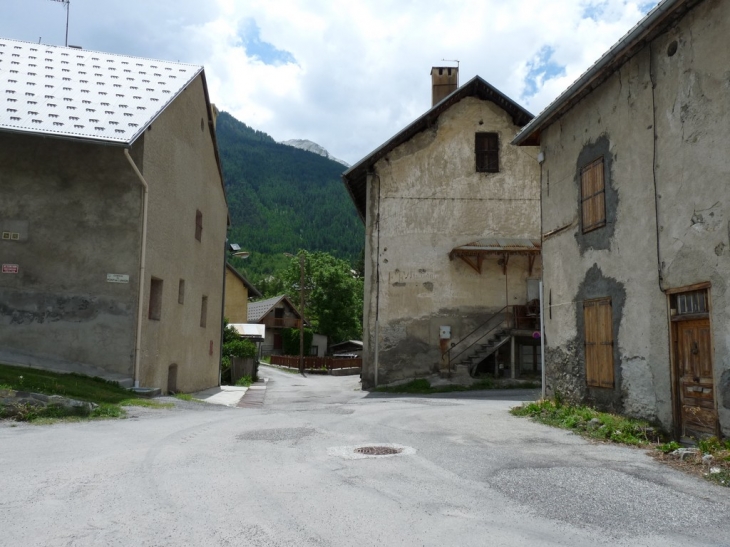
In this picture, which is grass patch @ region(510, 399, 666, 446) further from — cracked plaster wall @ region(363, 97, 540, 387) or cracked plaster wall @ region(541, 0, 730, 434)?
cracked plaster wall @ region(363, 97, 540, 387)

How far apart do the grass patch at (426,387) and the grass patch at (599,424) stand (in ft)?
32.1

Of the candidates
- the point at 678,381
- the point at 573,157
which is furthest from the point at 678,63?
the point at 678,381

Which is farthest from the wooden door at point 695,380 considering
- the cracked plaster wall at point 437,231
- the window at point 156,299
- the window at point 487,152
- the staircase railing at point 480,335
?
the window at point 487,152

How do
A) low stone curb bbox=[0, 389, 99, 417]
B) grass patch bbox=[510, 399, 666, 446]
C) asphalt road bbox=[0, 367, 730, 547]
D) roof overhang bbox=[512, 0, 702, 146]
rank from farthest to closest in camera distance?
low stone curb bbox=[0, 389, 99, 417] → grass patch bbox=[510, 399, 666, 446] → roof overhang bbox=[512, 0, 702, 146] → asphalt road bbox=[0, 367, 730, 547]

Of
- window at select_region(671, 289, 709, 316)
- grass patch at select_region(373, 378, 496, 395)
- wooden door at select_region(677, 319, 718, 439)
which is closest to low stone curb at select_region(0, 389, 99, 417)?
wooden door at select_region(677, 319, 718, 439)

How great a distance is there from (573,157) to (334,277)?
179 ft

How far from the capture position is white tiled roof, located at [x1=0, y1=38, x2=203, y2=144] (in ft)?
45.1

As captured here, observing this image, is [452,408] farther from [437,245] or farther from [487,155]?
[487,155]

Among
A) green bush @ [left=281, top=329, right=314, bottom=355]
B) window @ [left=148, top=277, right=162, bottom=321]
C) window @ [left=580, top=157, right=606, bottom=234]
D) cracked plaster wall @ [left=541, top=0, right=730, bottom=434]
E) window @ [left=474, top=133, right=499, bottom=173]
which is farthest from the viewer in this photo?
green bush @ [left=281, top=329, right=314, bottom=355]

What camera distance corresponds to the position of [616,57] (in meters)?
10.9

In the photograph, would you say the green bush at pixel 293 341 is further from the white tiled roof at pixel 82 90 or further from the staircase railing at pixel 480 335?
the white tiled roof at pixel 82 90

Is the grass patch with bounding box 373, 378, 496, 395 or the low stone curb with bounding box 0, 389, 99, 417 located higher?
the low stone curb with bounding box 0, 389, 99, 417

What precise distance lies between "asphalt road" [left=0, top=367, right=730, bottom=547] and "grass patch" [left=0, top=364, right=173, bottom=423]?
0.81 m

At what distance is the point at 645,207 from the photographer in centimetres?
1052
